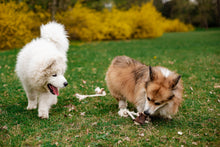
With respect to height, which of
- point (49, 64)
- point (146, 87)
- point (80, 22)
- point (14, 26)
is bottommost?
point (146, 87)

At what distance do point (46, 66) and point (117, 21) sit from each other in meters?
19.7

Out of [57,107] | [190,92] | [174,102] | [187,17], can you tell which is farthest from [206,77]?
[187,17]

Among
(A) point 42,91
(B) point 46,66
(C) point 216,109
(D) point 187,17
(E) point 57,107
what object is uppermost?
(D) point 187,17

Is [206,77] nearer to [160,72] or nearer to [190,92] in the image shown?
[190,92]

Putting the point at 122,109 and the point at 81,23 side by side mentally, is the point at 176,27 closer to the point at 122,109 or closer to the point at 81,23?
the point at 81,23

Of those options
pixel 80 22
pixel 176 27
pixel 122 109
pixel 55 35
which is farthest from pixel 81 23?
pixel 176 27

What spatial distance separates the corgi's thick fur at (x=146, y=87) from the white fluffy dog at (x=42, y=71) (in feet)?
3.95

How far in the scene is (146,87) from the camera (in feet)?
11.0

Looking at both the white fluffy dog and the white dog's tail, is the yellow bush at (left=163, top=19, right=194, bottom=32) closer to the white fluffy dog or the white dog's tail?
the white dog's tail

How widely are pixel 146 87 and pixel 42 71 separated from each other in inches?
77.4

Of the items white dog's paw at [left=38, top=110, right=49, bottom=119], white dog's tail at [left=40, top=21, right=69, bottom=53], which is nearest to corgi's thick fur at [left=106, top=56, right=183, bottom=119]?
white dog's tail at [left=40, top=21, right=69, bottom=53]

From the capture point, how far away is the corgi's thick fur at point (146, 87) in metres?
3.15

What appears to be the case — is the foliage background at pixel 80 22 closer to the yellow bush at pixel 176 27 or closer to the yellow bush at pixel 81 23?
the yellow bush at pixel 81 23

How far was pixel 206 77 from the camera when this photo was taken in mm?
6488
